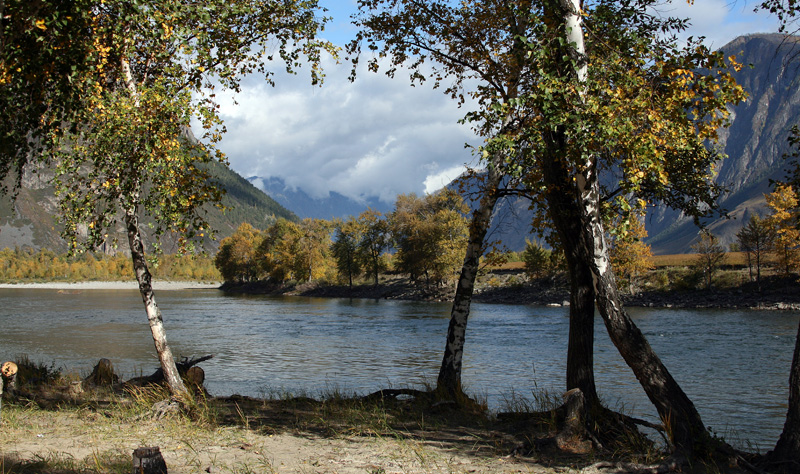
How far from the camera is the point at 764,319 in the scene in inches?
1662

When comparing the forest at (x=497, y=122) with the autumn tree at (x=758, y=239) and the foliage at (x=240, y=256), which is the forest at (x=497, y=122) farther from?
the foliage at (x=240, y=256)

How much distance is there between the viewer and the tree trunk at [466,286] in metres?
11.3

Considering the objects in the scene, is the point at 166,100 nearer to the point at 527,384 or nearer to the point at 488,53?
the point at 488,53

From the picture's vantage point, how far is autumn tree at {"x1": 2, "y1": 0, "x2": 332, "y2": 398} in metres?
8.74

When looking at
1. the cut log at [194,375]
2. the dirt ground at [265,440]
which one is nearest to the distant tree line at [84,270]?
the cut log at [194,375]

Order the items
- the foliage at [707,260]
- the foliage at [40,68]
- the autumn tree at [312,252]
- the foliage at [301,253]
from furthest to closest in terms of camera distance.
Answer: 1. the foliage at [301,253]
2. the autumn tree at [312,252]
3. the foliage at [707,260]
4. the foliage at [40,68]

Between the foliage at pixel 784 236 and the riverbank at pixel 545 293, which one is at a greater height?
the foliage at pixel 784 236

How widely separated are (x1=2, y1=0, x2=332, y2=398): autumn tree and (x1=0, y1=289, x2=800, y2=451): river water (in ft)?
22.8

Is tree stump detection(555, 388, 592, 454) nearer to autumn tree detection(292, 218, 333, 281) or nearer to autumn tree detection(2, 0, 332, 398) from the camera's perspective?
autumn tree detection(2, 0, 332, 398)

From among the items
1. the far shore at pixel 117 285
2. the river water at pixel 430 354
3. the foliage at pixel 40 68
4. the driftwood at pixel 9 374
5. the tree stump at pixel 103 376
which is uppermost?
the foliage at pixel 40 68

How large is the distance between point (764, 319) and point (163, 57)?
45.3 meters

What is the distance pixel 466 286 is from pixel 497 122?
416 cm

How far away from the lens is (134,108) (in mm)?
8500

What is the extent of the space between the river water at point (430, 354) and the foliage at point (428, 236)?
31.0 metres
